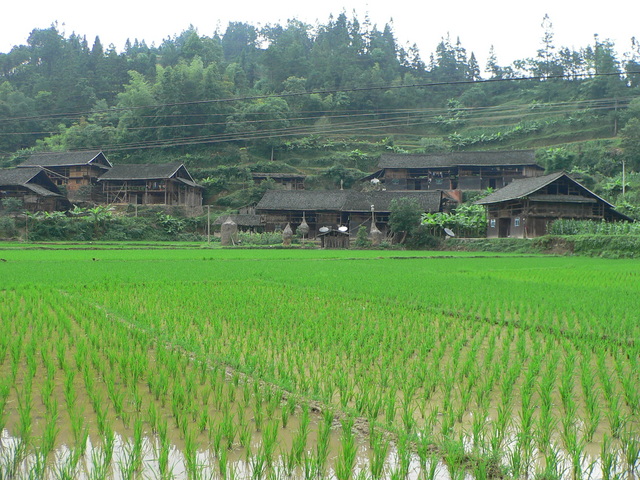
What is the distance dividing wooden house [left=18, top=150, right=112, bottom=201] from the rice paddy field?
44.7 m

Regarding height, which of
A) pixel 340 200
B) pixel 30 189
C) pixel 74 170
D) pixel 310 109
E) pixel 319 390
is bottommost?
pixel 319 390

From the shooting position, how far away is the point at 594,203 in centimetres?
3481

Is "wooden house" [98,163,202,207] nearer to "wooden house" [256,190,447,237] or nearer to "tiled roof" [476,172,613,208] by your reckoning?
"wooden house" [256,190,447,237]

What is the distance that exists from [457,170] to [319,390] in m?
50.0

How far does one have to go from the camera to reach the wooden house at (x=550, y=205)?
3412 cm

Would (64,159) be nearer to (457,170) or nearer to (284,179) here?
(284,179)

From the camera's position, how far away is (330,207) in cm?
4412

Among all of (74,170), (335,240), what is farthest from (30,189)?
(335,240)

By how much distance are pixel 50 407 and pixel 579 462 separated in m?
3.48

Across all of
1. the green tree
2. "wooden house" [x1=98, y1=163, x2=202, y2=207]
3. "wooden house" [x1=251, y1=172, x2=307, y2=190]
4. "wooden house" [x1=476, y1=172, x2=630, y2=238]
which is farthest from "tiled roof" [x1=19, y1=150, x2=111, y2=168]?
the green tree

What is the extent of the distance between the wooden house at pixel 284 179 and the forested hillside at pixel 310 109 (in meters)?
1.31

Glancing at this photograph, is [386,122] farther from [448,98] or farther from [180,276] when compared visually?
[180,276]

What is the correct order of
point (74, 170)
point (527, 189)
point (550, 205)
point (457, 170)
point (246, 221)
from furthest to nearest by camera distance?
point (457, 170) → point (74, 170) → point (246, 221) → point (527, 189) → point (550, 205)

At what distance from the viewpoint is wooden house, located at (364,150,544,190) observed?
50.2 meters
